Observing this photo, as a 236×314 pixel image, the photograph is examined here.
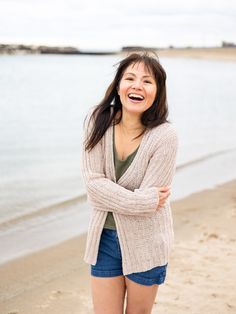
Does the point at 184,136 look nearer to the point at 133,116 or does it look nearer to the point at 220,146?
the point at 220,146

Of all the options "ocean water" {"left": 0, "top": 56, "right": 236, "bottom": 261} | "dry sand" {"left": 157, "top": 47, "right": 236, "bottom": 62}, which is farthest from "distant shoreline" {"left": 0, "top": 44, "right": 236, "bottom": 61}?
"ocean water" {"left": 0, "top": 56, "right": 236, "bottom": 261}

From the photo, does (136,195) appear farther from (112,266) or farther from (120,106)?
(120,106)

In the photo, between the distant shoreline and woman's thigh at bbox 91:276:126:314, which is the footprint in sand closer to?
woman's thigh at bbox 91:276:126:314

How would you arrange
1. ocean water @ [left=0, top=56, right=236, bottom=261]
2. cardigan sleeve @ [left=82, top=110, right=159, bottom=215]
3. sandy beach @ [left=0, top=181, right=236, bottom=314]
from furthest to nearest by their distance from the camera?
ocean water @ [left=0, top=56, right=236, bottom=261], sandy beach @ [left=0, top=181, right=236, bottom=314], cardigan sleeve @ [left=82, top=110, right=159, bottom=215]

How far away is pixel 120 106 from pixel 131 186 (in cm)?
47

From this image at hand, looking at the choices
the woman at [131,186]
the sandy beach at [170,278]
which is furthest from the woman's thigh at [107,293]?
the sandy beach at [170,278]

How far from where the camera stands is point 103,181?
2891 mm

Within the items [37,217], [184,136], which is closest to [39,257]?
[37,217]

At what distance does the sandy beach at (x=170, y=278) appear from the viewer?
4586mm

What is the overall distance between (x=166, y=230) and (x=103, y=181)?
43cm

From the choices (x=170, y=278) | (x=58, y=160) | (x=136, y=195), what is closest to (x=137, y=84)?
(x=136, y=195)

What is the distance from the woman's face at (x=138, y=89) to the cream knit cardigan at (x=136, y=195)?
0.50 ft

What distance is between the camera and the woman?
9.44 ft

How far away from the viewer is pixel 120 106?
3.08 meters
